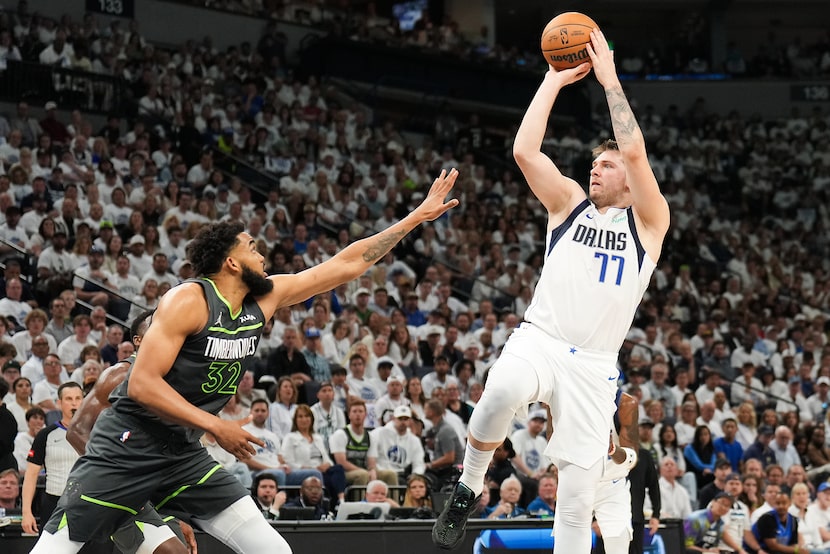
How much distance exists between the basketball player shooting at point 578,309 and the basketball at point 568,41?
0.05 m

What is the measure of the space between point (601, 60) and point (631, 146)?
0.54 m

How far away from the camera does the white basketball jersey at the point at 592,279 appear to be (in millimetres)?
6242

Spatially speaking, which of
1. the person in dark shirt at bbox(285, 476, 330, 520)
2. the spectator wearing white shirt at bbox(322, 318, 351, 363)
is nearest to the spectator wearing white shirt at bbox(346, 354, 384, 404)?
the spectator wearing white shirt at bbox(322, 318, 351, 363)

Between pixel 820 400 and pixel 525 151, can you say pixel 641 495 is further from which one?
pixel 820 400

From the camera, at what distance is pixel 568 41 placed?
639 centimetres

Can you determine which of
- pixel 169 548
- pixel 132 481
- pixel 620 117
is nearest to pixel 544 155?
pixel 620 117

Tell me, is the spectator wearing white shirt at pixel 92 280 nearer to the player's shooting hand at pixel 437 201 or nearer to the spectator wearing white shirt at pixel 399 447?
the spectator wearing white shirt at pixel 399 447

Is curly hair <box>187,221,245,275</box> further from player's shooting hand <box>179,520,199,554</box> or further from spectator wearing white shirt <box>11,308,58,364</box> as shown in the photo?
spectator wearing white shirt <box>11,308,58,364</box>

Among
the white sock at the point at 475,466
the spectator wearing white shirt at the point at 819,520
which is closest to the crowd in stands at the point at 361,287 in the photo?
the spectator wearing white shirt at the point at 819,520

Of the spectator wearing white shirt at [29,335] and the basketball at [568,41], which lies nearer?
the basketball at [568,41]

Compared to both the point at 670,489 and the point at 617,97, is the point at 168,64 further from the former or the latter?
the point at 617,97

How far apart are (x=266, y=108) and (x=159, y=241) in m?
5.90

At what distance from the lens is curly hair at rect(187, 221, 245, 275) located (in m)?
5.77

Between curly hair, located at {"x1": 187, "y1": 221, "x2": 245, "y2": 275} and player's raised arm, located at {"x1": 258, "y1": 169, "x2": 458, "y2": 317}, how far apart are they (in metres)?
0.31
